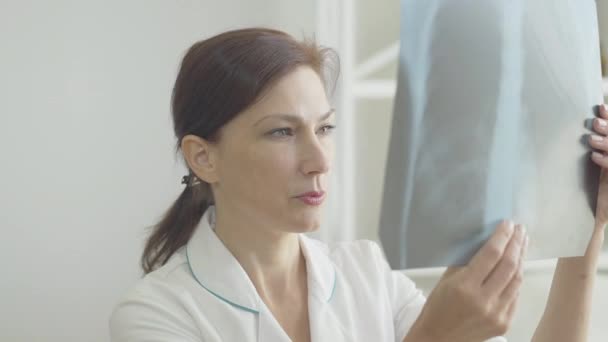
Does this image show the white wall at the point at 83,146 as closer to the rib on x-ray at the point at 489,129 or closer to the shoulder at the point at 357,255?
the shoulder at the point at 357,255

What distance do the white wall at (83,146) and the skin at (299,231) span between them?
0.62m

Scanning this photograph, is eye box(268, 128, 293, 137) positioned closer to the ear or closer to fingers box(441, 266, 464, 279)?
the ear

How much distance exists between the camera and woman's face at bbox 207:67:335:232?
93 cm

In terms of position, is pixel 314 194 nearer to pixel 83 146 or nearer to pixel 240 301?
pixel 240 301

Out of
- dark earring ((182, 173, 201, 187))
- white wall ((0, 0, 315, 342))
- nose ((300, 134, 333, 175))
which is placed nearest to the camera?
nose ((300, 134, 333, 175))

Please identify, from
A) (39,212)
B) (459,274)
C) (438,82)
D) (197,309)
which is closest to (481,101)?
(438,82)

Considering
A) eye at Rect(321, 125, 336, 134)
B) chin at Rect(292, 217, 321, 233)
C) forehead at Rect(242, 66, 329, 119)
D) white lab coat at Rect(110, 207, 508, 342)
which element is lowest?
white lab coat at Rect(110, 207, 508, 342)

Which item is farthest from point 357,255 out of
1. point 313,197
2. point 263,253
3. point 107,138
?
point 107,138

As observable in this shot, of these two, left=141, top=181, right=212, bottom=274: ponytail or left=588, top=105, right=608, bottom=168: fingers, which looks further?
left=141, top=181, right=212, bottom=274: ponytail

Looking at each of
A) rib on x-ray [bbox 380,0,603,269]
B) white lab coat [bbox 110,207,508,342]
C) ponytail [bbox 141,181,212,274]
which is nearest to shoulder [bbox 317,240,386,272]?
white lab coat [bbox 110,207,508,342]

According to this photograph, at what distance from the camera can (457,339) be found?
0.82 m

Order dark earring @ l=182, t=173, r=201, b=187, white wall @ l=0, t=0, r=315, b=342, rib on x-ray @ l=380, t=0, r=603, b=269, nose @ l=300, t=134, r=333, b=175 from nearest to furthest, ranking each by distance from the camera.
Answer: rib on x-ray @ l=380, t=0, r=603, b=269, nose @ l=300, t=134, r=333, b=175, dark earring @ l=182, t=173, r=201, b=187, white wall @ l=0, t=0, r=315, b=342

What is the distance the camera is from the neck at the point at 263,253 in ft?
3.47

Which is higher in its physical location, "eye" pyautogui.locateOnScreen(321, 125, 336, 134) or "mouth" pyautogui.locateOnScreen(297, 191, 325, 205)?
"eye" pyautogui.locateOnScreen(321, 125, 336, 134)
